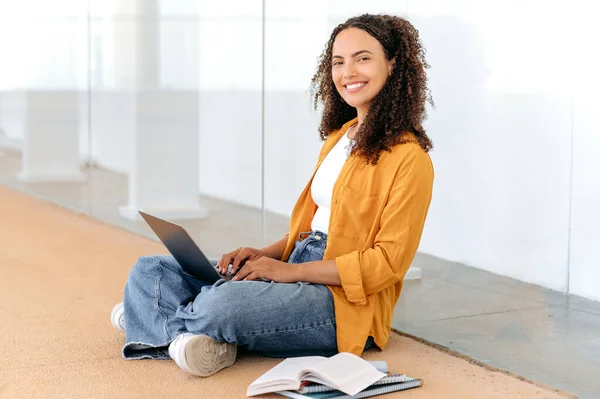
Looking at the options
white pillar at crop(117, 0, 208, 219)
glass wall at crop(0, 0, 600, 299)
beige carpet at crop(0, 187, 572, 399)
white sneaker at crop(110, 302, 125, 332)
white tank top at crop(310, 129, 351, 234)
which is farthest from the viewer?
white pillar at crop(117, 0, 208, 219)

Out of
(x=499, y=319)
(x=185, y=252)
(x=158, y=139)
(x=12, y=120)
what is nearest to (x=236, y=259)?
(x=185, y=252)

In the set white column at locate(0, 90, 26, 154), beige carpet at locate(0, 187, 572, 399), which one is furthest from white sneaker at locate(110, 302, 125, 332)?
white column at locate(0, 90, 26, 154)

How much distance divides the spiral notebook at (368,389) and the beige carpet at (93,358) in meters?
0.02

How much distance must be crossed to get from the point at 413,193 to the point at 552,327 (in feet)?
2.72

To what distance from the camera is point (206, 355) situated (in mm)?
2377

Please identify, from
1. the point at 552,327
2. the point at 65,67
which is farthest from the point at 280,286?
the point at 65,67

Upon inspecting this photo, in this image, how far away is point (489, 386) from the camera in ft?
7.82

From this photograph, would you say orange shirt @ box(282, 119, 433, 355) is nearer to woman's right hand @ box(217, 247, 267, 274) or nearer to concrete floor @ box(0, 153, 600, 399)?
woman's right hand @ box(217, 247, 267, 274)

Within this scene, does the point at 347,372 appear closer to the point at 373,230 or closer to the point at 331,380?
the point at 331,380

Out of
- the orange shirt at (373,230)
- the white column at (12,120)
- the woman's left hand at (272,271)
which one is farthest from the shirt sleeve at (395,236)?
the white column at (12,120)

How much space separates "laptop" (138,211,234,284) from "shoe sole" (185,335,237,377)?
19 centimetres

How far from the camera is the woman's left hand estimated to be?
2.42 meters

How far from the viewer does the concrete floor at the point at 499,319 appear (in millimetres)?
2594

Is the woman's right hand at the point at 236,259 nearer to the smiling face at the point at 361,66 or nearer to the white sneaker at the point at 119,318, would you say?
the white sneaker at the point at 119,318
